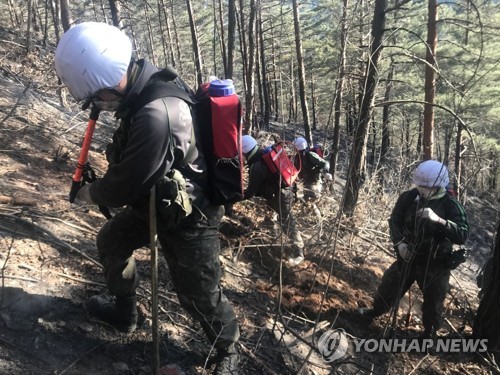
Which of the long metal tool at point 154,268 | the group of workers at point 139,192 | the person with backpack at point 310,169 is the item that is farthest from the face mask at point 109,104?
the person with backpack at point 310,169

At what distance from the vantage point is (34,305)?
113 inches

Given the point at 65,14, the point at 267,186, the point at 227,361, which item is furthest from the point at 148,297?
the point at 65,14

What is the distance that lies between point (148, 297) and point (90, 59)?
6.67 ft

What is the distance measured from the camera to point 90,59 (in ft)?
6.79

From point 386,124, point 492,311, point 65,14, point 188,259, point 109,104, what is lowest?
point 386,124

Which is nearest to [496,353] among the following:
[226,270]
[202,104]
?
[226,270]

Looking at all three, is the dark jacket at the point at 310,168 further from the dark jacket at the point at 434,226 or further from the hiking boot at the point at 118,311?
the hiking boot at the point at 118,311

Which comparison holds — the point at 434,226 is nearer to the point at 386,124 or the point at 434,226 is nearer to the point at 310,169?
the point at 310,169

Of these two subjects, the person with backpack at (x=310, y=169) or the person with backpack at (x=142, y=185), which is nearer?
the person with backpack at (x=142, y=185)

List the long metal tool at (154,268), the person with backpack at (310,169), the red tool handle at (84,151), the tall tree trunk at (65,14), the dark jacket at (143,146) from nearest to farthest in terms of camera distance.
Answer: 1. the dark jacket at (143,146)
2. the long metal tool at (154,268)
3. the red tool handle at (84,151)
4. the person with backpack at (310,169)
5. the tall tree trunk at (65,14)

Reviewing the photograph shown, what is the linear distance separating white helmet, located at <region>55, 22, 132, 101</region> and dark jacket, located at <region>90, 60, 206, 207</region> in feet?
0.51

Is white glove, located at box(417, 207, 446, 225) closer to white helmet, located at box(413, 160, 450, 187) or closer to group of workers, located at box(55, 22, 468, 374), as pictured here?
group of workers, located at box(55, 22, 468, 374)

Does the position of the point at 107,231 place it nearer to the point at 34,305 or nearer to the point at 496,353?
the point at 34,305

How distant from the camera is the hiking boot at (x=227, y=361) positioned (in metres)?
2.66
